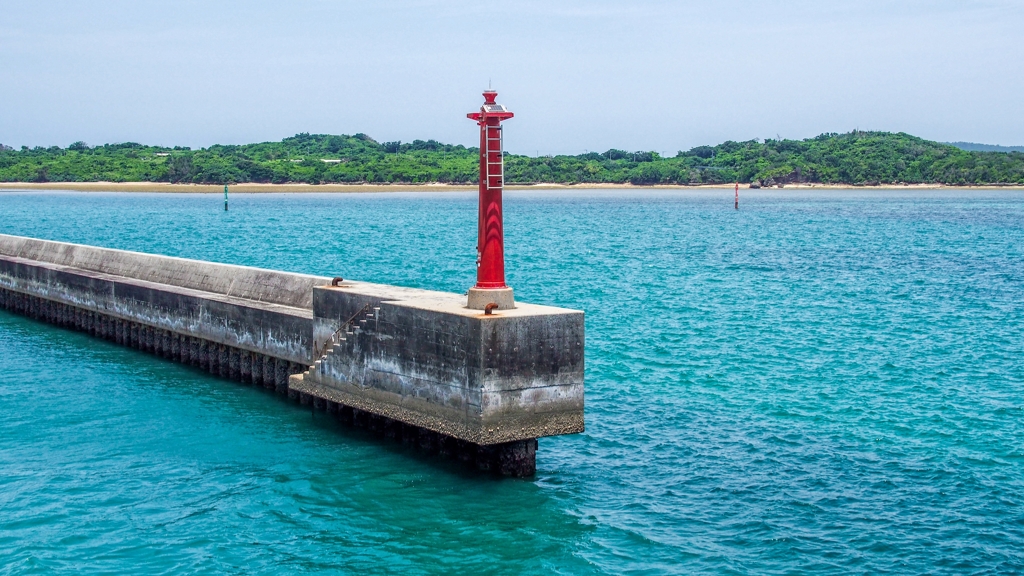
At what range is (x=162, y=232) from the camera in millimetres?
72938

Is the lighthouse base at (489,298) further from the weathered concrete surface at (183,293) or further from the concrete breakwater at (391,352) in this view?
the weathered concrete surface at (183,293)

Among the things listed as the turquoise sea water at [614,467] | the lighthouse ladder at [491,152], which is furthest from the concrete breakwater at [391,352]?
the lighthouse ladder at [491,152]

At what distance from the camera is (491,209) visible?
14219 mm

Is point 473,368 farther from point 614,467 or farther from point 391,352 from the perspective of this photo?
point 614,467

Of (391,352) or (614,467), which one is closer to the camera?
(391,352)

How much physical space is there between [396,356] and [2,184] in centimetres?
19880

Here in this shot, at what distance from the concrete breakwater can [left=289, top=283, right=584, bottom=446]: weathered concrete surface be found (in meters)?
0.01

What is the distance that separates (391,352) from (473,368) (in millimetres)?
1870

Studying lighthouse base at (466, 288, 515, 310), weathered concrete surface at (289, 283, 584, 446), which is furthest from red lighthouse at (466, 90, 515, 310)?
weathered concrete surface at (289, 283, 584, 446)

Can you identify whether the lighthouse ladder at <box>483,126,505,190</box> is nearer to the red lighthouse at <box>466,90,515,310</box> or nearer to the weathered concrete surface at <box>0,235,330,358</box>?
the red lighthouse at <box>466,90,515,310</box>

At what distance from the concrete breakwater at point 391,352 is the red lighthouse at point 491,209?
14.7 inches

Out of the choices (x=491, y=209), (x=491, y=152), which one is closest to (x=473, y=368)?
(x=491, y=209)

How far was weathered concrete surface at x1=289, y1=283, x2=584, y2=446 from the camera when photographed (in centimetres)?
1334

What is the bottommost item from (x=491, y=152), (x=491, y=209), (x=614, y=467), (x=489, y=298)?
(x=614, y=467)
